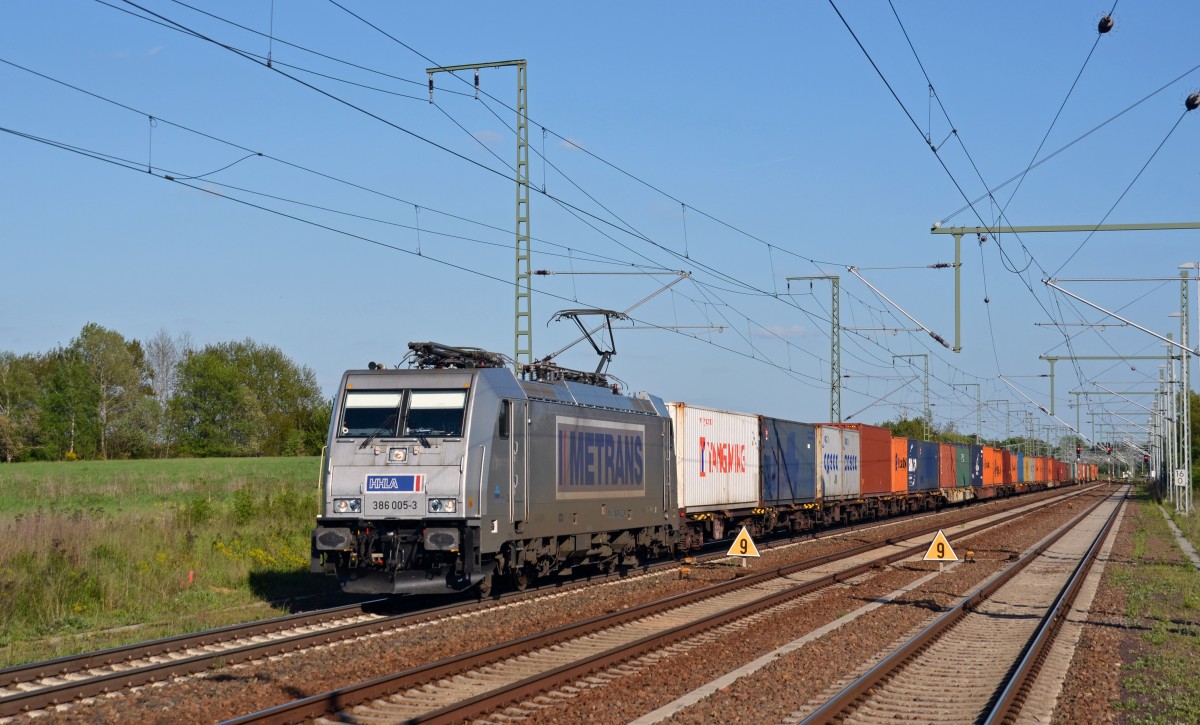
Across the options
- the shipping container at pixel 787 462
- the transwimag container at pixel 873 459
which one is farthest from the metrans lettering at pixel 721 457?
the transwimag container at pixel 873 459

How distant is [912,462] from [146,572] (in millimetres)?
37625

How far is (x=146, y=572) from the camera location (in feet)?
58.4

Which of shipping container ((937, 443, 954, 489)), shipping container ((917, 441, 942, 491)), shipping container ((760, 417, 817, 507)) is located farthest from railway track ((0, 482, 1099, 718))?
shipping container ((937, 443, 954, 489))

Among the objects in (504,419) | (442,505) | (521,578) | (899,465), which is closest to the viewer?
(442,505)

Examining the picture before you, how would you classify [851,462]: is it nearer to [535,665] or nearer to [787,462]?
[787,462]

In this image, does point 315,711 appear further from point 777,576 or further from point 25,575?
point 777,576

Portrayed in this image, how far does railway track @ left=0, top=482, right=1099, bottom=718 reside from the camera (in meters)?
10.3

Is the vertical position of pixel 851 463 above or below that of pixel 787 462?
below

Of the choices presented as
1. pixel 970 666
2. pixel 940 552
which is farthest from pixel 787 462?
pixel 970 666

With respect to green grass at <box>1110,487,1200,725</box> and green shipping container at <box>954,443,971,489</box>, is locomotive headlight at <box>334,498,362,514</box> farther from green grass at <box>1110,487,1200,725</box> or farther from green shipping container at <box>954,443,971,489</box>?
green shipping container at <box>954,443,971,489</box>

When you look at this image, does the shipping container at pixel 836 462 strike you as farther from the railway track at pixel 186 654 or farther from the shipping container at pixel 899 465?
the railway track at pixel 186 654

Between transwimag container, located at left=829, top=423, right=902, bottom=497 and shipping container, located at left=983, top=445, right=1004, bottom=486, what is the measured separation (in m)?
25.8

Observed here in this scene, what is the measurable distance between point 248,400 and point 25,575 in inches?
2833

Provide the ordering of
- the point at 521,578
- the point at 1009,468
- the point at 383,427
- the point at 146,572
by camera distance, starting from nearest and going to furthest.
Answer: the point at 383,427
the point at 146,572
the point at 521,578
the point at 1009,468
